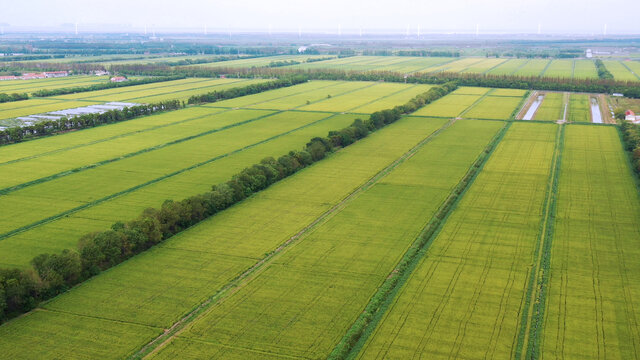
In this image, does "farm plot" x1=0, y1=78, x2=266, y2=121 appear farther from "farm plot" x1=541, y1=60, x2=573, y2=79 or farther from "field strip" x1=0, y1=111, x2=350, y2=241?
"farm plot" x1=541, y1=60, x2=573, y2=79

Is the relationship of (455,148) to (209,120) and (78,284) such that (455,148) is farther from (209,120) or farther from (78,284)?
(78,284)

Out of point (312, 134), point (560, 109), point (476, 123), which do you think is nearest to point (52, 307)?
point (312, 134)

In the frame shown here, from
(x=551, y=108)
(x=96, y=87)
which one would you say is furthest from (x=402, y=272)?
(x=96, y=87)

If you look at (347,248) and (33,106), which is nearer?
(347,248)

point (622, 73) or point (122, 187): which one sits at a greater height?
→ point (622, 73)

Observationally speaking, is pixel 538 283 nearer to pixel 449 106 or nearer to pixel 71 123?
pixel 71 123

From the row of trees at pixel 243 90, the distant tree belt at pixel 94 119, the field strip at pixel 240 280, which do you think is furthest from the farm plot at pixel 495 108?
the distant tree belt at pixel 94 119
